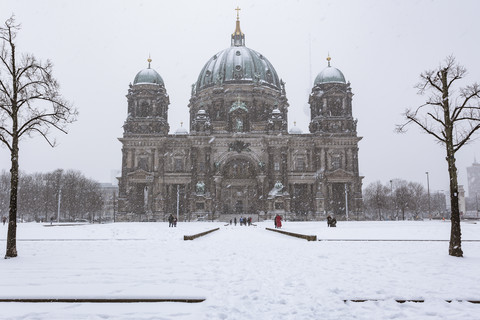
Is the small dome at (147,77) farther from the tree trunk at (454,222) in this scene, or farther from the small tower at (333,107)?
the tree trunk at (454,222)

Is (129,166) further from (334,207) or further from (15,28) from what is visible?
(15,28)

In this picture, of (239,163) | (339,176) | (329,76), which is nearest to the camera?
(339,176)

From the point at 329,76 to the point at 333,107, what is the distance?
17.6 feet

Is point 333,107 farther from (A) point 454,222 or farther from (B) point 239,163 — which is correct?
(A) point 454,222

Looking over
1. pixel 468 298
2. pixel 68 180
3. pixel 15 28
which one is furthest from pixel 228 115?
pixel 468 298

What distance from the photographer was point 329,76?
70312mm

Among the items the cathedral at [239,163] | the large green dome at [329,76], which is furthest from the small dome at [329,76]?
the cathedral at [239,163]

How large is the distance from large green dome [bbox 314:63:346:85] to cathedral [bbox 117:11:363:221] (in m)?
0.17

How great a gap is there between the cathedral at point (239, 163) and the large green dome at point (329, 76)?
17 centimetres

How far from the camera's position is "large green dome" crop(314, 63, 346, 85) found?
6988 cm

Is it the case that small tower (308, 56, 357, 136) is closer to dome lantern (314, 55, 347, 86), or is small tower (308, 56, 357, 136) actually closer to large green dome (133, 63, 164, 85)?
dome lantern (314, 55, 347, 86)

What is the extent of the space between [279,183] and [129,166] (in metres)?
24.2

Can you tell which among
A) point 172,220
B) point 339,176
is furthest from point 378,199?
point 172,220

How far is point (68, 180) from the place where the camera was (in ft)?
282
